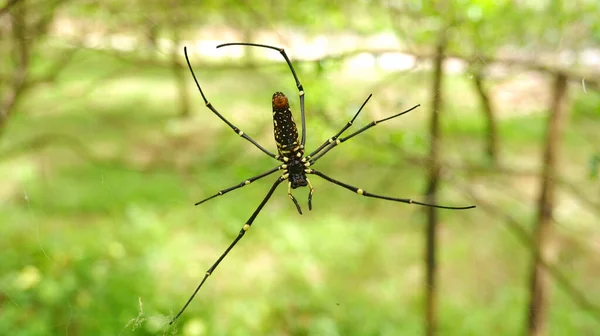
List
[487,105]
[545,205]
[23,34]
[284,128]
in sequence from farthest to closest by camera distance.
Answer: [23,34] < [545,205] < [487,105] < [284,128]

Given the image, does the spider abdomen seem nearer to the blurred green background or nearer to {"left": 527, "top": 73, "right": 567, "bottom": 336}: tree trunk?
the blurred green background

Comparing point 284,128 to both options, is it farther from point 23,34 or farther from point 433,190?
point 23,34

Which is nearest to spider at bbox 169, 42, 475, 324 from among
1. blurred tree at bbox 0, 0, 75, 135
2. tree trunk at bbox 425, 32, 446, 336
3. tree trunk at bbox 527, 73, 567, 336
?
tree trunk at bbox 425, 32, 446, 336

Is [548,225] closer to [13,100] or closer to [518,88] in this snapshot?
[518,88]

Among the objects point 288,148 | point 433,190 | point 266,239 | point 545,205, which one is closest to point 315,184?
point 433,190

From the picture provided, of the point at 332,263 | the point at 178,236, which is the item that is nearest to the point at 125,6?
the point at 178,236

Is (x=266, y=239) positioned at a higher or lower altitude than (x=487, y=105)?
lower

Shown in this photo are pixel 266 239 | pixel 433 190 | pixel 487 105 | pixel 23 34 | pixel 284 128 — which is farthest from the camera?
pixel 266 239
